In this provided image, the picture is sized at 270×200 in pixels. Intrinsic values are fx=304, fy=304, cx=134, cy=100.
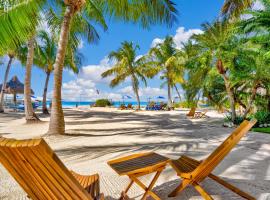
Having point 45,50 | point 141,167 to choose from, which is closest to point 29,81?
point 45,50

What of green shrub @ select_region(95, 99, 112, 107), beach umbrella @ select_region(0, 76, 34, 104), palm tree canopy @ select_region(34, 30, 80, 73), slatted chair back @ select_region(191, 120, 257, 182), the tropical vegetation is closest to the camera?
slatted chair back @ select_region(191, 120, 257, 182)

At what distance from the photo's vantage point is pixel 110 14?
11.7m

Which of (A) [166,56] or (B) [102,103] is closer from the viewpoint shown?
(A) [166,56]

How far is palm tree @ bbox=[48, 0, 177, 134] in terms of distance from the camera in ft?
33.7

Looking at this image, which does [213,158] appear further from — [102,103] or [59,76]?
Result: [102,103]

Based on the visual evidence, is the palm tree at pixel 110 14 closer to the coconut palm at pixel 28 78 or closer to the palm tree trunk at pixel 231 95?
the coconut palm at pixel 28 78

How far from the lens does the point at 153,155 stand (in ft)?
13.6

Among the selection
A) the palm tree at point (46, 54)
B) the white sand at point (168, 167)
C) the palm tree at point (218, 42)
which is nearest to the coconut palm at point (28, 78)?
Result: the palm tree at point (46, 54)

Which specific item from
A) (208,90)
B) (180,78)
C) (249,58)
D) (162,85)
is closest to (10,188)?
(249,58)

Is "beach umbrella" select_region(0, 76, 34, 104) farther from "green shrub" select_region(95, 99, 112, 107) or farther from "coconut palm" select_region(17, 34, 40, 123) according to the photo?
"coconut palm" select_region(17, 34, 40, 123)

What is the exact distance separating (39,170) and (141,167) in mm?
1412

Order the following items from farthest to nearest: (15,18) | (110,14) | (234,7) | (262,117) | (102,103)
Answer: (102,103)
(262,117)
(234,7)
(110,14)
(15,18)

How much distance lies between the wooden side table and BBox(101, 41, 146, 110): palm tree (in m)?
31.2

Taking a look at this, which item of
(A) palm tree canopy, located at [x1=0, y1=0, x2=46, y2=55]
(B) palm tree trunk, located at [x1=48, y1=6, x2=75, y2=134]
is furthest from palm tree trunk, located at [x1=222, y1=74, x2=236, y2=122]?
(A) palm tree canopy, located at [x1=0, y1=0, x2=46, y2=55]
